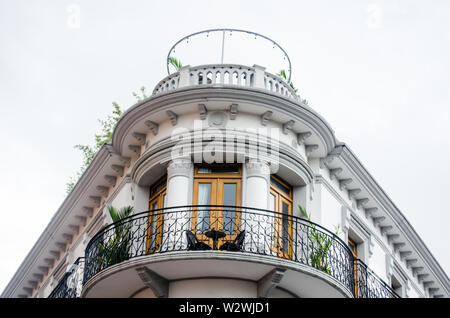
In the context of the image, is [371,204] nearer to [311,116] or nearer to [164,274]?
[311,116]

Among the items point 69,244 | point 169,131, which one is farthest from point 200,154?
point 69,244

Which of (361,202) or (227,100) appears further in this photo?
(361,202)

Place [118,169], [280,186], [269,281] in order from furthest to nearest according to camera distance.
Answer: [118,169], [280,186], [269,281]

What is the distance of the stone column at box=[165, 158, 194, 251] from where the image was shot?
62.1 feet

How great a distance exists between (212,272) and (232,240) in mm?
831

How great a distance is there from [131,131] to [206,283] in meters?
4.57

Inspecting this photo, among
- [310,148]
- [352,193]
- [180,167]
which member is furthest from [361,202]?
[180,167]

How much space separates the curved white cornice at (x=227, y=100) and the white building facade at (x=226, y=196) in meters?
0.02

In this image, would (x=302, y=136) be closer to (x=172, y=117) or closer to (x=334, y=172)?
(x=334, y=172)

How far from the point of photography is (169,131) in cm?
2072

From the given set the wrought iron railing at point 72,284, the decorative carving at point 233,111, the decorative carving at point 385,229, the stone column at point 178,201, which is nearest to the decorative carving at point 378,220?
the decorative carving at point 385,229

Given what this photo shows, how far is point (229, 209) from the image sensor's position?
19656 millimetres
